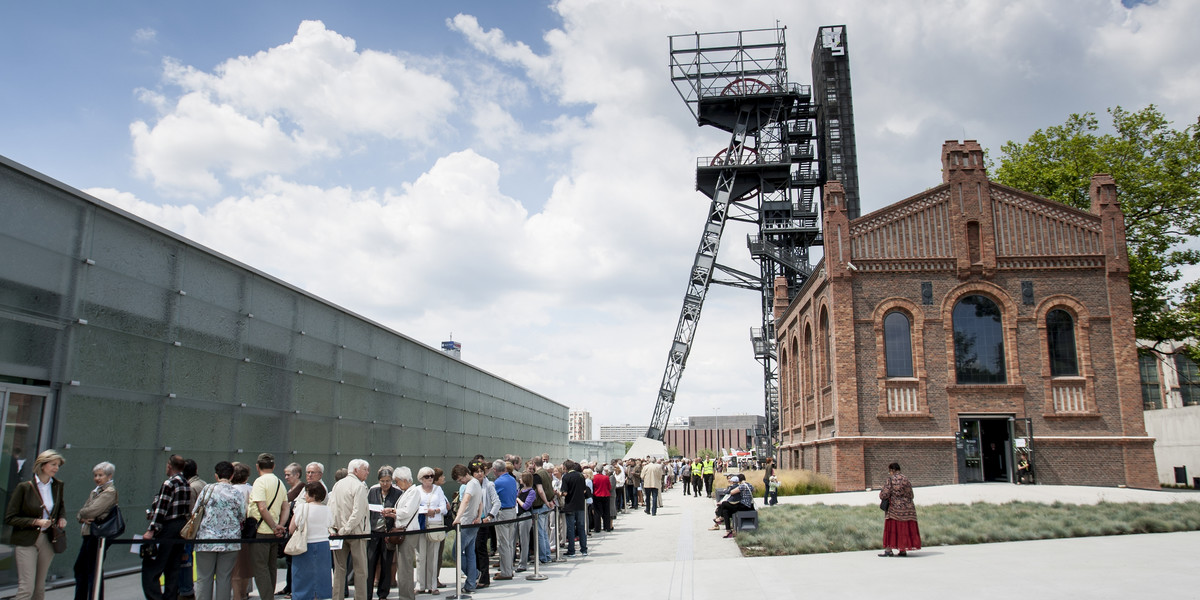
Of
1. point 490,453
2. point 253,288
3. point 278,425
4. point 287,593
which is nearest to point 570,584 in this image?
point 287,593

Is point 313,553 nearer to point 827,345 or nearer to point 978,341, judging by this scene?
point 978,341

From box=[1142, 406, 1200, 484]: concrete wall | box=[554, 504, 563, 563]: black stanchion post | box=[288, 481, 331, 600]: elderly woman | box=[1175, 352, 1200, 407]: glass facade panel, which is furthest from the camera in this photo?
box=[1175, 352, 1200, 407]: glass facade panel

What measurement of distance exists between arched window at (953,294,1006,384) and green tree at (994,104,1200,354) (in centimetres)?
808

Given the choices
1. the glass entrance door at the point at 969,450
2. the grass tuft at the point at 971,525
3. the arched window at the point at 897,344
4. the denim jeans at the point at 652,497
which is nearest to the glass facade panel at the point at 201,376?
the grass tuft at the point at 971,525

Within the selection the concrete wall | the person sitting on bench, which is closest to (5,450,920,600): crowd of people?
the person sitting on bench

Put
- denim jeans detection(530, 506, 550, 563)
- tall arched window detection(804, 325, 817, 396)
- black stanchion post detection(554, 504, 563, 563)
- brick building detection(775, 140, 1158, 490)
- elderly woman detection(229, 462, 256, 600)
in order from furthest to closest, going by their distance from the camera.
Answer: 1. tall arched window detection(804, 325, 817, 396)
2. brick building detection(775, 140, 1158, 490)
3. black stanchion post detection(554, 504, 563, 563)
4. denim jeans detection(530, 506, 550, 563)
5. elderly woman detection(229, 462, 256, 600)

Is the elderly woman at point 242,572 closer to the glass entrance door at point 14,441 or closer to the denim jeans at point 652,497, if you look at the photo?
the glass entrance door at point 14,441

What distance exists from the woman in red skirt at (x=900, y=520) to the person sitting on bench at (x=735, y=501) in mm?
4003

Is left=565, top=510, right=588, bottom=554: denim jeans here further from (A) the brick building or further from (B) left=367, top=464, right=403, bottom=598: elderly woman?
(A) the brick building

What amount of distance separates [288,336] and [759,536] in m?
9.51

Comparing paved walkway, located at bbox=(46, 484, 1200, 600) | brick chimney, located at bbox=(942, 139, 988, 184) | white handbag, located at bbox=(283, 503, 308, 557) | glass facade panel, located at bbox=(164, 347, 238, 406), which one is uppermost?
brick chimney, located at bbox=(942, 139, 988, 184)

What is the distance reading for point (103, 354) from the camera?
33.1 ft

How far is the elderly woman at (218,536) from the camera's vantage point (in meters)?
8.30

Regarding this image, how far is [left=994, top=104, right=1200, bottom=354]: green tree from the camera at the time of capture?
31016mm
